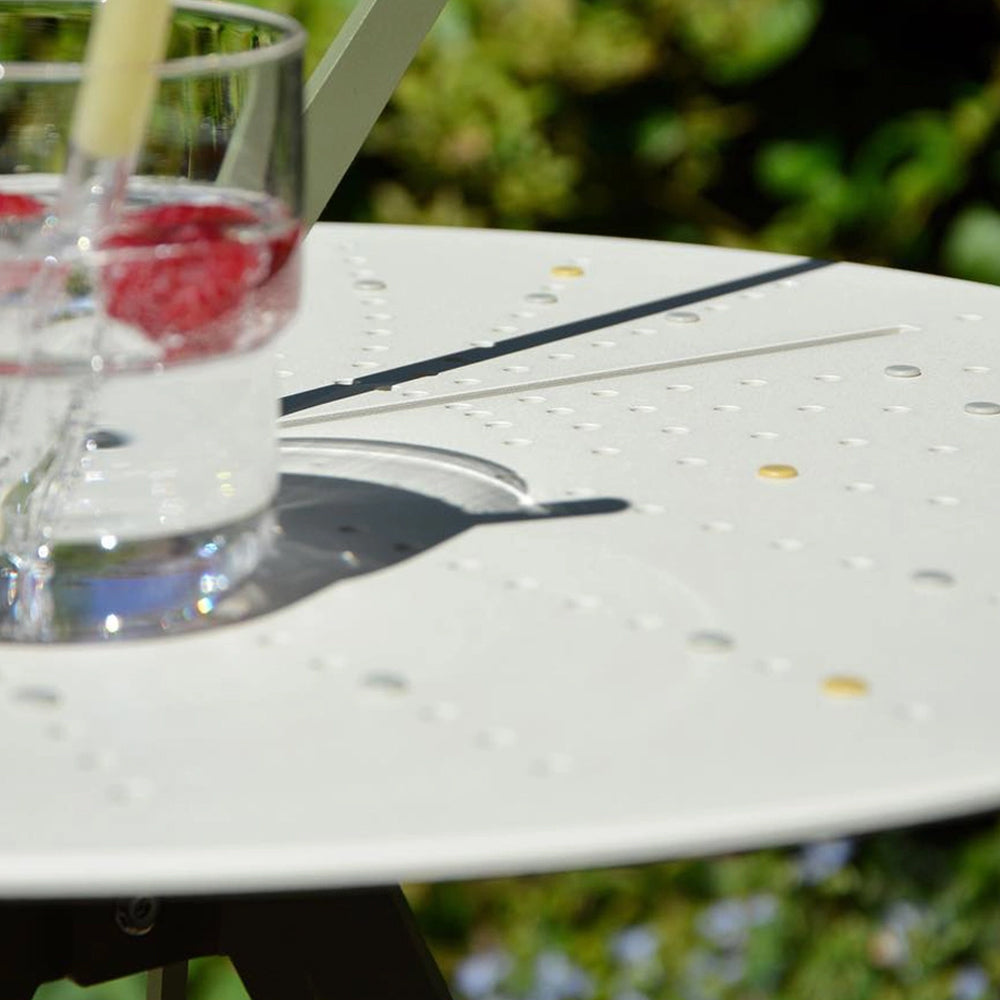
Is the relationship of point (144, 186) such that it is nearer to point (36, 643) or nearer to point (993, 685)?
point (36, 643)

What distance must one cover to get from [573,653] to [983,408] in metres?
0.36

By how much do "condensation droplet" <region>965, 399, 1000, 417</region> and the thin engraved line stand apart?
0.44 feet

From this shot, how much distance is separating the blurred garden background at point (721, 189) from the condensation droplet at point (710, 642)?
1.40 metres

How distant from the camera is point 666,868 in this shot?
217 centimetres

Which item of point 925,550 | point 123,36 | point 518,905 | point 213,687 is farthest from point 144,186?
point 518,905

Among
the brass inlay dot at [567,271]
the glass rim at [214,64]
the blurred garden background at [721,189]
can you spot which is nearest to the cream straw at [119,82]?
the glass rim at [214,64]

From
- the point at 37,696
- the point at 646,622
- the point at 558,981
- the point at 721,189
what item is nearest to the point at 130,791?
the point at 37,696

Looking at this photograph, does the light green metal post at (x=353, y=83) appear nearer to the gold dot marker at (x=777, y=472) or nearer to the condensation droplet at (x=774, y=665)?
the gold dot marker at (x=777, y=472)

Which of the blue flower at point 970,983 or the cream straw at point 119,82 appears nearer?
the cream straw at point 119,82

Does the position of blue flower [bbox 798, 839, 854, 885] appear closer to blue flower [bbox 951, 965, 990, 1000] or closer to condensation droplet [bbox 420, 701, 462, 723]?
blue flower [bbox 951, 965, 990, 1000]

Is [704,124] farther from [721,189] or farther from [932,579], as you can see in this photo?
[932,579]

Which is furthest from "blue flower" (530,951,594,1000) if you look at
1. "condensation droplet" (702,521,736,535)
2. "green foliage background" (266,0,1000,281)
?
"condensation droplet" (702,521,736,535)

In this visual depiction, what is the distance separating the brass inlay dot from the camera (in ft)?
4.08

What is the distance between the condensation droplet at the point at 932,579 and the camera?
751mm
